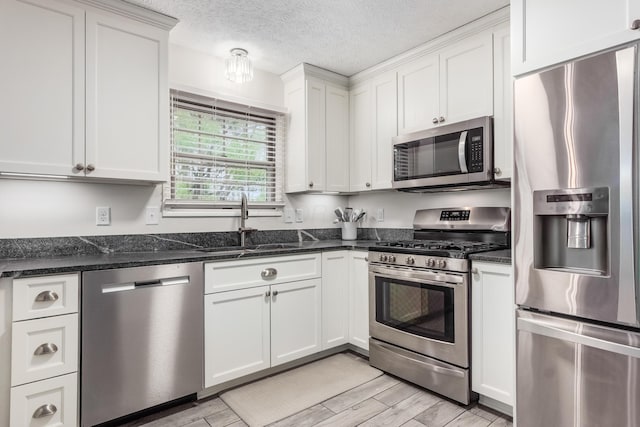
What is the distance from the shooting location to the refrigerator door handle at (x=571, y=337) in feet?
4.70

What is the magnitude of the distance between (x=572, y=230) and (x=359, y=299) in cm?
163

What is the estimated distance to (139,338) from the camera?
1.98 m

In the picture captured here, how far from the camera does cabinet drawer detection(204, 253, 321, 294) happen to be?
226 cm

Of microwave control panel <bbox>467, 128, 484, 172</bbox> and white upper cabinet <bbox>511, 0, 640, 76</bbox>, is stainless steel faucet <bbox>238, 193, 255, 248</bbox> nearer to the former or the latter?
microwave control panel <bbox>467, 128, 484, 172</bbox>

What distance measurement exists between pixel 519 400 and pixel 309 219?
7.23 feet

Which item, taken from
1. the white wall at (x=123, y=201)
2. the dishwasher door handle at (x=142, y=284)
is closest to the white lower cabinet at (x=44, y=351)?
the dishwasher door handle at (x=142, y=284)

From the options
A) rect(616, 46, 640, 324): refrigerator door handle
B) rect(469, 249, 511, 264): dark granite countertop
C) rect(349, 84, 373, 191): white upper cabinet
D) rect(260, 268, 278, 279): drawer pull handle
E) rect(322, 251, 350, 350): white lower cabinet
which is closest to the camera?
rect(616, 46, 640, 324): refrigerator door handle

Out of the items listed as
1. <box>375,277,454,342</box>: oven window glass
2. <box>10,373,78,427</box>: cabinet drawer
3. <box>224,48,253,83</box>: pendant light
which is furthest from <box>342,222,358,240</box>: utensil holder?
<box>10,373,78,427</box>: cabinet drawer

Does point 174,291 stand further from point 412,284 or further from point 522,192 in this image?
point 522,192

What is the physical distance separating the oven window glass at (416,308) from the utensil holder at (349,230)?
0.87m

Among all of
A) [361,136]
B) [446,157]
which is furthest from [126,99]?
[446,157]

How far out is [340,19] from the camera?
7.91 feet

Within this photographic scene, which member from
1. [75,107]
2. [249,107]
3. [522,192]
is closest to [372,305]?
[522,192]

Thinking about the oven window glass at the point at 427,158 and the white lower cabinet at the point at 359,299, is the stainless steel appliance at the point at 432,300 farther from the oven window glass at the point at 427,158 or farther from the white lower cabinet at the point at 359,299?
the oven window glass at the point at 427,158
